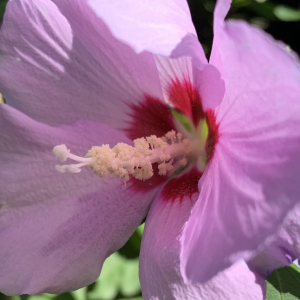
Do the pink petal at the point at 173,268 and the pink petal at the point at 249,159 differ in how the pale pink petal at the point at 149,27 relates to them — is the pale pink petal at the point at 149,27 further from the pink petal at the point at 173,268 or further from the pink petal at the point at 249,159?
the pink petal at the point at 173,268

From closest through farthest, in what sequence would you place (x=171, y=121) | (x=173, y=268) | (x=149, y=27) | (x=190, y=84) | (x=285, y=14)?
(x=149, y=27) < (x=173, y=268) < (x=190, y=84) < (x=171, y=121) < (x=285, y=14)

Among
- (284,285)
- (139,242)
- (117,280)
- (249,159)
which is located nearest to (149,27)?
(249,159)

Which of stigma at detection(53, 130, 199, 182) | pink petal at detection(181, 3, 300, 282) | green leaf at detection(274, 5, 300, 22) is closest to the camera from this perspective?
pink petal at detection(181, 3, 300, 282)

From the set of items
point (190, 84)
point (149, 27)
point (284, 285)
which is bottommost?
point (284, 285)

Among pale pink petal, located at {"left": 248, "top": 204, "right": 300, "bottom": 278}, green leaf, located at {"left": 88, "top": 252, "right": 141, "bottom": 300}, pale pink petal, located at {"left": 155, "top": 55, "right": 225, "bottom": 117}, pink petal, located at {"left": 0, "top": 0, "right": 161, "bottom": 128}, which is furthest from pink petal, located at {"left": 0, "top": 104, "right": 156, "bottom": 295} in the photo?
green leaf, located at {"left": 88, "top": 252, "right": 141, "bottom": 300}

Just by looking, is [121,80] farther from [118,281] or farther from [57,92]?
[118,281]

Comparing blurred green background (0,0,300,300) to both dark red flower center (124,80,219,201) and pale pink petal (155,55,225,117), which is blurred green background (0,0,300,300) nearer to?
dark red flower center (124,80,219,201)

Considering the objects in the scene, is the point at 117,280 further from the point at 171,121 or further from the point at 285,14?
the point at 285,14
